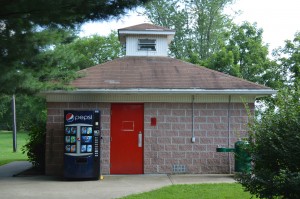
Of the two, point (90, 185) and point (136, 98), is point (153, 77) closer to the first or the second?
point (136, 98)

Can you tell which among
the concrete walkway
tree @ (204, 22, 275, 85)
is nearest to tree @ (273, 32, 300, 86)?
tree @ (204, 22, 275, 85)

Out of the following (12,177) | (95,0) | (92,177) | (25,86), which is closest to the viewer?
(95,0)

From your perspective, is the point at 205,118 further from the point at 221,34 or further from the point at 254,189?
the point at 221,34

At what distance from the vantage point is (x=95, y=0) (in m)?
7.30

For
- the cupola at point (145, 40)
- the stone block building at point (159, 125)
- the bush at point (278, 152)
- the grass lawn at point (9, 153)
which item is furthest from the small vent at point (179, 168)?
the grass lawn at point (9, 153)

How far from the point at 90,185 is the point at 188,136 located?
12.1 feet

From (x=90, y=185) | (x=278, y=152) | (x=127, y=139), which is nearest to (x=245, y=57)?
(x=127, y=139)

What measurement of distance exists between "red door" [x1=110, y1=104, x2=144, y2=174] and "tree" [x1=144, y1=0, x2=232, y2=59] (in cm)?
2497

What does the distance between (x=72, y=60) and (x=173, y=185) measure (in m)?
4.72

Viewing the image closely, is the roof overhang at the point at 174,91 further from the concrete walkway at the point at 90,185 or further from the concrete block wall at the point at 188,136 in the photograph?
the concrete walkway at the point at 90,185

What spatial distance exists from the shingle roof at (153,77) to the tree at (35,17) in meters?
4.96

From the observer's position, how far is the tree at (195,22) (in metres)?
38.4

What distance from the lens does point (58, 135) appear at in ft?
45.1

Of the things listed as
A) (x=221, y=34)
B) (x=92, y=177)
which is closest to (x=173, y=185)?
(x=92, y=177)
